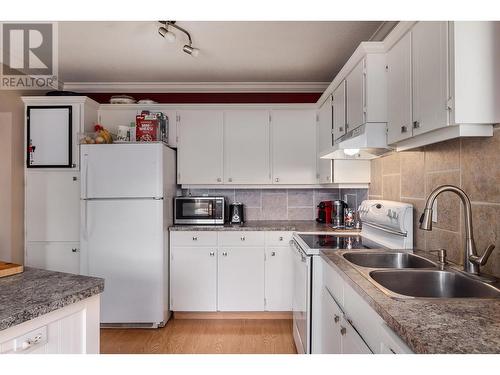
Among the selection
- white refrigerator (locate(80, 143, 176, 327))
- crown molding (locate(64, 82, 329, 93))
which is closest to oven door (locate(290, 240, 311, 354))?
white refrigerator (locate(80, 143, 176, 327))

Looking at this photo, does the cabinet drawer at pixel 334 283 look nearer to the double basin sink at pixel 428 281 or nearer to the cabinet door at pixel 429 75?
the double basin sink at pixel 428 281

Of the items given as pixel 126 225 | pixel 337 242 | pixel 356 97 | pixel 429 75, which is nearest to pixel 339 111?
pixel 356 97

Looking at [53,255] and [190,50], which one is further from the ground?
[190,50]

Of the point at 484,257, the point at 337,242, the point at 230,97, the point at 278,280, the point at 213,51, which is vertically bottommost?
the point at 278,280

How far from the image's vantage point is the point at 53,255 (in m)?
3.11

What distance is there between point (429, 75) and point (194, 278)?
2570 mm

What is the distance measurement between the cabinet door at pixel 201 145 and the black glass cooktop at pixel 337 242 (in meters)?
1.26

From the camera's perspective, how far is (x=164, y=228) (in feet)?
9.84

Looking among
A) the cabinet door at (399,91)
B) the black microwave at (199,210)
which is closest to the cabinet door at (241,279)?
the black microwave at (199,210)

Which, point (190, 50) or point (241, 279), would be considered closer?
point (190, 50)

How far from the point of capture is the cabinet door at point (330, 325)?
63.7 inches

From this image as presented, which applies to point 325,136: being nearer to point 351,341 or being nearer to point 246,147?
point 246,147
